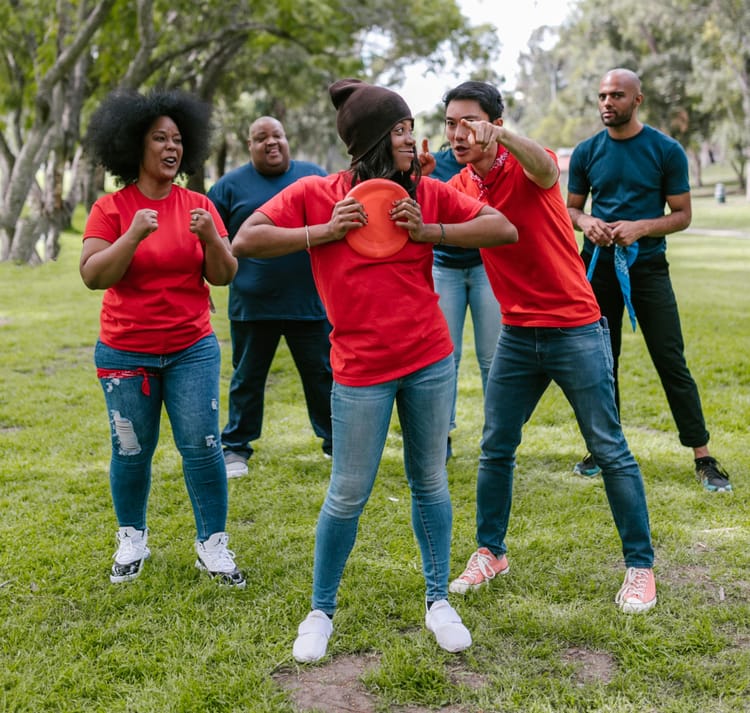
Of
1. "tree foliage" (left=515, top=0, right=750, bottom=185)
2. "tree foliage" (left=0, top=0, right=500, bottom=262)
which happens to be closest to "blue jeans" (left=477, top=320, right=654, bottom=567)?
"tree foliage" (left=0, top=0, right=500, bottom=262)

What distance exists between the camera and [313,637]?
327 centimetres

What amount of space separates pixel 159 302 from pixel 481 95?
1.60m

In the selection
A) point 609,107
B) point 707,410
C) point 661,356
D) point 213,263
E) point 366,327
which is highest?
point 609,107

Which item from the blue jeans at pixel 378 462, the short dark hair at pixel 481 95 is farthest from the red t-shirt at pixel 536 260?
the blue jeans at pixel 378 462

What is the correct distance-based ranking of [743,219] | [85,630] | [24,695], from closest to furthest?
[24,695] < [85,630] < [743,219]

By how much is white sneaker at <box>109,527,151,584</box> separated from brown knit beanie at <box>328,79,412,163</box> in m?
2.14

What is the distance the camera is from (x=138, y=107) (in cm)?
377

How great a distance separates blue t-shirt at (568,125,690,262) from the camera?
4.77 m

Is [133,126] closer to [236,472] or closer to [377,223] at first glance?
[377,223]

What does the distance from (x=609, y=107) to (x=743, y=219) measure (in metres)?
27.9

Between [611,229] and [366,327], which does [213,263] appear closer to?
[366,327]

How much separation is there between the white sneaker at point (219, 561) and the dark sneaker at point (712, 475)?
2.71m

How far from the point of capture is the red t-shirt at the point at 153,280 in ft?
12.0

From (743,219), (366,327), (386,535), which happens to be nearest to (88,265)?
(366,327)
